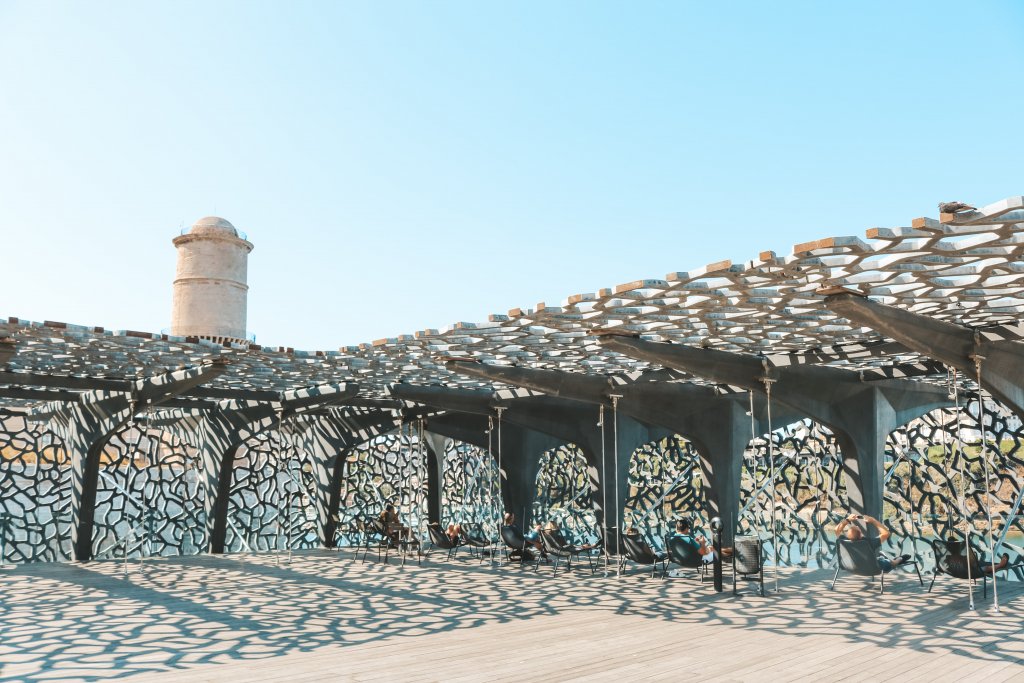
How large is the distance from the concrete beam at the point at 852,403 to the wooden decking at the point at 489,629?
5.03 feet

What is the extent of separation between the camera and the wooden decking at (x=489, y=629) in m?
6.70

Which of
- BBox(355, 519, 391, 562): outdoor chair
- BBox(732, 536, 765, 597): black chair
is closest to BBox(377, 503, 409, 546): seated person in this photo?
BBox(355, 519, 391, 562): outdoor chair

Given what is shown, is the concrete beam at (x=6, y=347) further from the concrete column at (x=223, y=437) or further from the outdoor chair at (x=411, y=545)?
the outdoor chair at (x=411, y=545)

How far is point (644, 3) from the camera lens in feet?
26.9

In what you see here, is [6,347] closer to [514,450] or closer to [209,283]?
[514,450]

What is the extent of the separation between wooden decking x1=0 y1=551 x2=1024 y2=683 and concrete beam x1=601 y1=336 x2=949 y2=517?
5.03 feet

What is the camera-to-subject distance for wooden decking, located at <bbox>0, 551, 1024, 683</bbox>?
6.70 m

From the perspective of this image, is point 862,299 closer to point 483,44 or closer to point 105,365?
point 483,44

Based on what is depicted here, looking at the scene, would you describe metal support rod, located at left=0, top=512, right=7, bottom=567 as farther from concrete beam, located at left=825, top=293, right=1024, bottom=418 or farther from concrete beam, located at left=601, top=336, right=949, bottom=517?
concrete beam, located at left=825, top=293, right=1024, bottom=418

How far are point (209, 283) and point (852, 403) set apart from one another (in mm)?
18230

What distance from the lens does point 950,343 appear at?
8.46 meters

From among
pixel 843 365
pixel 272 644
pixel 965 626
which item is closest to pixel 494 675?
pixel 272 644

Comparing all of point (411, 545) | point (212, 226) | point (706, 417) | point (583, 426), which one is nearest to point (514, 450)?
point (583, 426)

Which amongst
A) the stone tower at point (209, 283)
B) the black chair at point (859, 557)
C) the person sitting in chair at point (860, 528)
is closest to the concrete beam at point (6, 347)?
the black chair at point (859, 557)
